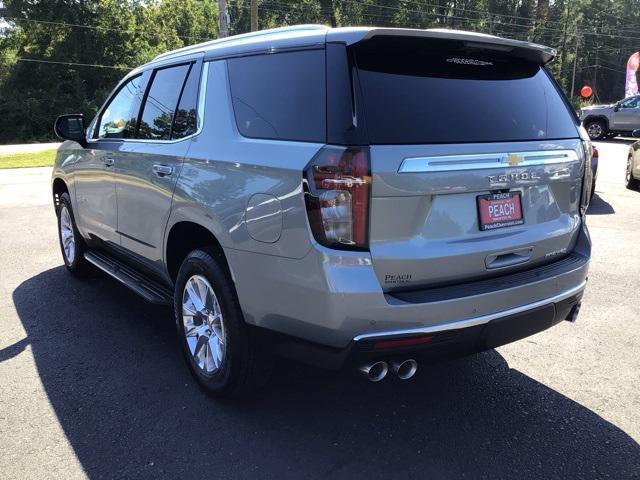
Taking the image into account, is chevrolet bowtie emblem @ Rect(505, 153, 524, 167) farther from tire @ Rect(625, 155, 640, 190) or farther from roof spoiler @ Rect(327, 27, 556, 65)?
tire @ Rect(625, 155, 640, 190)

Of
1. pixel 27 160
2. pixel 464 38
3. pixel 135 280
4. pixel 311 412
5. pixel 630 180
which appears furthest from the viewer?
pixel 27 160

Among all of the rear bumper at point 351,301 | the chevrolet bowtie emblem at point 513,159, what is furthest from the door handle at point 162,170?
the chevrolet bowtie emblem at point 513,159

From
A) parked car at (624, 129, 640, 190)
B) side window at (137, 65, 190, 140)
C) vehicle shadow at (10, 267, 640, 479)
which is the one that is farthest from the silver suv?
parked car at (624, 129, 640, 190)

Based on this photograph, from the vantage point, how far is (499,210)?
2.85 m

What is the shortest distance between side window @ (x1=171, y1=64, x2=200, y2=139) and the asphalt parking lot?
1549 millimetres

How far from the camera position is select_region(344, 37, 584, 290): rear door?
256cm

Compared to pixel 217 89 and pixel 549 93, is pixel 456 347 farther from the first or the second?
pixel 217 89

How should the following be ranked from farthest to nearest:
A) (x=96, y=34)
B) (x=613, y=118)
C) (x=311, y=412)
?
(x=96, y=34), (x=613, y=118), (x=311, y=412)

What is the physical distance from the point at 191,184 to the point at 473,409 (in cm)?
208

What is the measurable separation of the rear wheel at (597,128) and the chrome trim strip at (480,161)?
22.4 metres

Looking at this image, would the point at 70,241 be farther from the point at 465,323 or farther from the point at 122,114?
the point at 465,323

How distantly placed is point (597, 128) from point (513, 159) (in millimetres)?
23055

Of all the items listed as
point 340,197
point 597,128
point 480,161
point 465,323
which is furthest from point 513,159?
point 597,128

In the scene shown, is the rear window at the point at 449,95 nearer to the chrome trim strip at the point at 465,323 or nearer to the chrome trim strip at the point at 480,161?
the chrome trim strip at the point at 480,161
